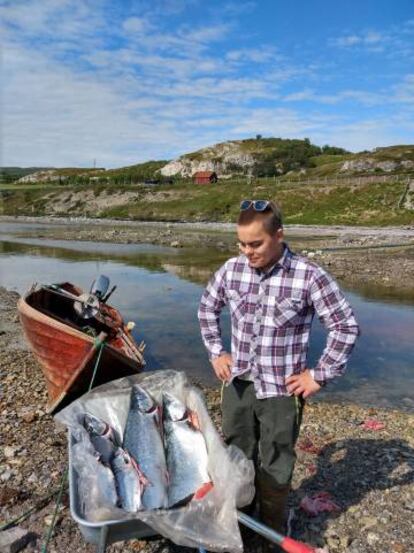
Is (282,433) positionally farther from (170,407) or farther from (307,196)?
(307,196)

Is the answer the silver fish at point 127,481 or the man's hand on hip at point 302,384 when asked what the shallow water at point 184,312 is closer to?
the man's hand on hip at point 302,384

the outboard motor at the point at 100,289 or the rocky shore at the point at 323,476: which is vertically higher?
the outboard motor at the point at 100,289

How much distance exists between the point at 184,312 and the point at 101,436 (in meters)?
12.9

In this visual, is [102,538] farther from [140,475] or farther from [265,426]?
[265,426]

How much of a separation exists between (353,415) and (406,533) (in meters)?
3.41

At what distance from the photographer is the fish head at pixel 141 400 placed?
504 cm

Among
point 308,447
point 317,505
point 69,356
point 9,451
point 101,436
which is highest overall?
point 101,436

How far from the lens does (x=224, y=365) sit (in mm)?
4617

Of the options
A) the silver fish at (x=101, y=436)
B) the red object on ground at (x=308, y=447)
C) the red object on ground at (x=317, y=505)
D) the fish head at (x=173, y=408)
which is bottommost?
the red object on ground at (x=308, y=447)

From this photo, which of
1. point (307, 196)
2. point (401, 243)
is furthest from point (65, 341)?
point (307, 196)

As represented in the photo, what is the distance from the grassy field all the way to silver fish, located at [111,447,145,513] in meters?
51.4

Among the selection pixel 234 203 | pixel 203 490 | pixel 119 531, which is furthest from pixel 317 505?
pixel 234 203

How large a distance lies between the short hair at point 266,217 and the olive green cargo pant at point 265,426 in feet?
4.36

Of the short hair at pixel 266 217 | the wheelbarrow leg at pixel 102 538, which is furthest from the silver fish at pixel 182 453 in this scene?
the short hair at pixel 266 217
